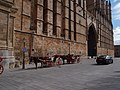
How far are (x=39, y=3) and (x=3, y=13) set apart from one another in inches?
449

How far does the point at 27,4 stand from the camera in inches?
1014

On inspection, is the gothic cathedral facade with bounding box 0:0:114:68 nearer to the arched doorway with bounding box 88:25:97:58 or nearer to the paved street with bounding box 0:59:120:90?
the arched doorway with bounding box 88:25:97:58

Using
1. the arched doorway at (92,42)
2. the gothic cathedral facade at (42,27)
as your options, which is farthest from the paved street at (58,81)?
the arched doorway at (92,42)

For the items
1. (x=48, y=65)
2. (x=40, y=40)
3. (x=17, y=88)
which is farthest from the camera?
(x=40, y=40)

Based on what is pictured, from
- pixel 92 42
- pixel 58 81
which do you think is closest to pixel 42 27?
pixel 58 81

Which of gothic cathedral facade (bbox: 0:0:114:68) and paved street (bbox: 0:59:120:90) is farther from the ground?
gothic cathedral facade (bbox: 0:0:114:68)

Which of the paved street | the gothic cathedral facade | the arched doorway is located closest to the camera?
the paved street

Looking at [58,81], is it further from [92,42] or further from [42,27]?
[92,42]

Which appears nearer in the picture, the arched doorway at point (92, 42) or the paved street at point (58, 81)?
the paved street at point (58, 81)

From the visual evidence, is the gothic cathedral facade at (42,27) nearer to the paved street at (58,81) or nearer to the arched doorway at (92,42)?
the arched doorway at (92,42)

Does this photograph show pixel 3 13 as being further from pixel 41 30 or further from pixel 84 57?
pixel 84 57

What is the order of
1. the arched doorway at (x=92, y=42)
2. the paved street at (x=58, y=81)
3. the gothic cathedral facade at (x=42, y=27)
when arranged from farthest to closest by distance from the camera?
the arched doorway at (x=92, y=42)
the gothic cathedral facade at (x=42, y=27)
the paved street at (x=58, y=81)

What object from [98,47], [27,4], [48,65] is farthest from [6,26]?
[98,47]

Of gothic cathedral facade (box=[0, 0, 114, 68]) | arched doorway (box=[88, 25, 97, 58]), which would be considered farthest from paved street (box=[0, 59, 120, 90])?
arched doorway (box=[88, 25, 97, 58])
